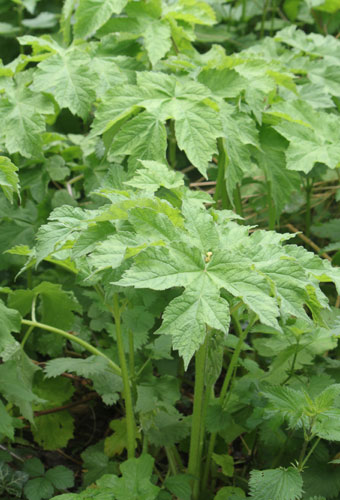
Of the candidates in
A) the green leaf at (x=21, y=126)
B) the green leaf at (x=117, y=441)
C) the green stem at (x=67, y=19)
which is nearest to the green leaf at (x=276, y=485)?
the green leaf at (x=117, y=441)

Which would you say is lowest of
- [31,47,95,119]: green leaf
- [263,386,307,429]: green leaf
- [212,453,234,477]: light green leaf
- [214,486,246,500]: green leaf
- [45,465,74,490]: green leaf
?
[45,465,74,490]: green leaf

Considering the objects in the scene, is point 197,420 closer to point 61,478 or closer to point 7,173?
point 61,478

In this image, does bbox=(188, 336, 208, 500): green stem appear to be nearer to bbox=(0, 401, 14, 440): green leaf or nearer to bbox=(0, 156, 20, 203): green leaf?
bbox=(0, 401, 14, 440): green leaf

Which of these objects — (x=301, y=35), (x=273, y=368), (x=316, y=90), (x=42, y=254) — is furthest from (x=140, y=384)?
(x=301, y=35)

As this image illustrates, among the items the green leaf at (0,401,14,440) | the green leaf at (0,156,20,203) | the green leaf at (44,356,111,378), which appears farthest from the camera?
the green leaf at (44,356,111,378)

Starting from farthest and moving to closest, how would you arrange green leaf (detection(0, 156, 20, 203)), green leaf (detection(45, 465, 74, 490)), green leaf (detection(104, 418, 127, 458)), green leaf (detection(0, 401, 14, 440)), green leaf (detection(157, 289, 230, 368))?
green leaf (detection(104, 418, 127, 458)), green leaf (detection(45, 465, 74, 490)), green leaf (detection(0, 401, 14, 440)), green leaf (detection(0, 156, 20, 203)), green leaf (detection(157, 289, 230, 368))

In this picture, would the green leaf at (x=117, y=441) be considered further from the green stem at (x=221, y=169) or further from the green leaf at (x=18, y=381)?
the green stem at (x=221, y=169)

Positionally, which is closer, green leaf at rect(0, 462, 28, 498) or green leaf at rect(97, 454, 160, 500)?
green leaf at rect(97, 454, 160, 500)

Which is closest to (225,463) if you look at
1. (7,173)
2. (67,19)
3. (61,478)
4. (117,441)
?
(117,441)

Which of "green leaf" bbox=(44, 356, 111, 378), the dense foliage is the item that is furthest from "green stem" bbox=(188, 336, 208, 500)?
"green leaf" bbox=(44, 356, 111, 378)
